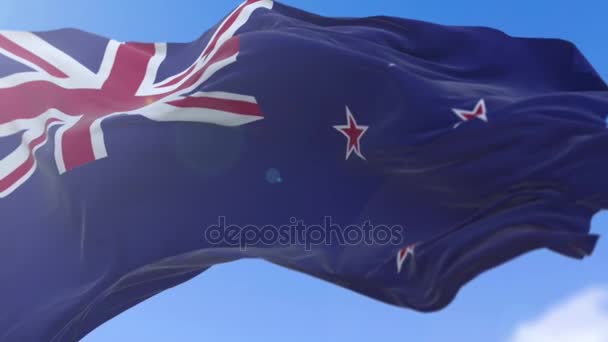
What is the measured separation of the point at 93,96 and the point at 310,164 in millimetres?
2718

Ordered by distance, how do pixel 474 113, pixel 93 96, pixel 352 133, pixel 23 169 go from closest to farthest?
A: 1. pixel 474 113
2. pixel 352 133
3. pixel 23 169
4. pixel 93 96

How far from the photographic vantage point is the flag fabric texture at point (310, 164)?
7812mm

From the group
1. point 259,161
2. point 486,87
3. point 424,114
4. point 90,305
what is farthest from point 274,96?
point 90,305

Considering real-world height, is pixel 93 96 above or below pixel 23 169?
above

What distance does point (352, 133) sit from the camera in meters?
8.84

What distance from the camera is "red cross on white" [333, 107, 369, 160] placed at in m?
8.73

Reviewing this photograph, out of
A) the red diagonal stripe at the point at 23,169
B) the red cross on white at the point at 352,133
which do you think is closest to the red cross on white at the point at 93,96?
the red diagonal stripe at the point at 23,169

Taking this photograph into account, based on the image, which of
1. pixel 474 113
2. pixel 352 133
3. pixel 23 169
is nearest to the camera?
pixel 474 113

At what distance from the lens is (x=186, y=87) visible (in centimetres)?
974

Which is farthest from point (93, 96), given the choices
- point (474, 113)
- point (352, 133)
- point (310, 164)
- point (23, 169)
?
point (474, 113)

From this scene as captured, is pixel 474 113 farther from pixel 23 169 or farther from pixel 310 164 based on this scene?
pixel 23 169

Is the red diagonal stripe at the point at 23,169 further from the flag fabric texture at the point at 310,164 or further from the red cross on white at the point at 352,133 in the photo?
the red cross on white at the point at 352,133

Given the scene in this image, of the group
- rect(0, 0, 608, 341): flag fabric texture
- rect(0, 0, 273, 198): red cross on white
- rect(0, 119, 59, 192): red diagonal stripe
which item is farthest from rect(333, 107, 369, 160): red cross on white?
rect(0, 119, 59, 192): red diagonal stripe

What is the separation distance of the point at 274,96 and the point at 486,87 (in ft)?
6.82
